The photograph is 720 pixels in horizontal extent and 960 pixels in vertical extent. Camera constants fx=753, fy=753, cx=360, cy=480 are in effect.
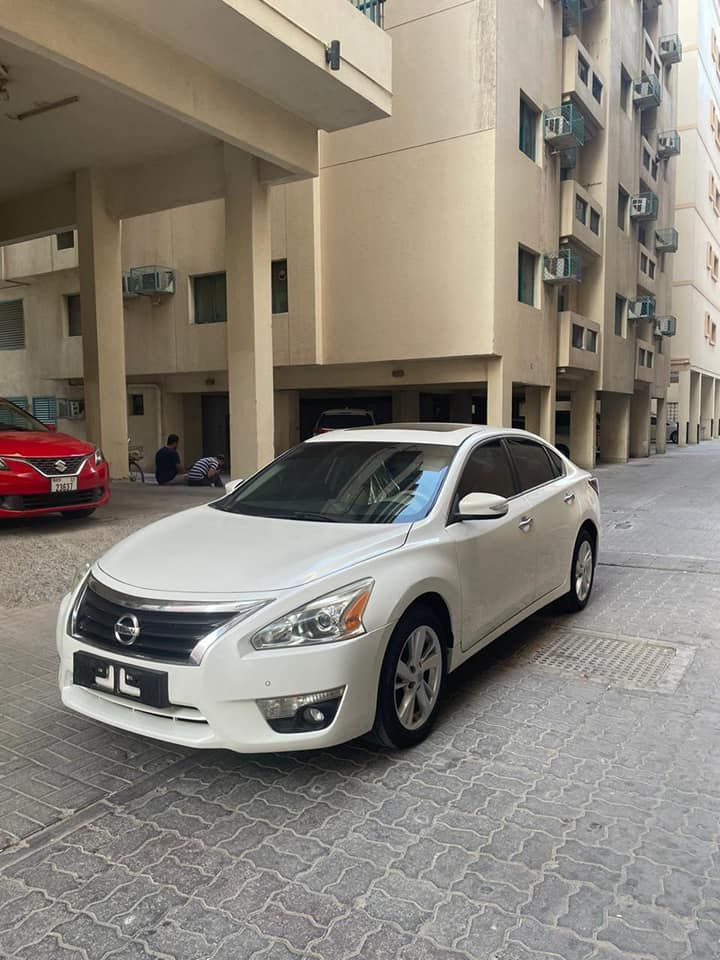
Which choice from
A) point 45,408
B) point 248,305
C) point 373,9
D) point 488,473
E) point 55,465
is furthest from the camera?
point 45,408

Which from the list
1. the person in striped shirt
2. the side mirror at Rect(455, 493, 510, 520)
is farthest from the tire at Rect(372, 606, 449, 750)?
the person in striped shirt

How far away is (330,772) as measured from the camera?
11.4ft

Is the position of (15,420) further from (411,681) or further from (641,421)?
(641,421)

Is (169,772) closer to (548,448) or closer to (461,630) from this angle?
(461,630)

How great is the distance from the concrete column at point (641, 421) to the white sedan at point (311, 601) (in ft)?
87.1

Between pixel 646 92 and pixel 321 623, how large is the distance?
92.2ft

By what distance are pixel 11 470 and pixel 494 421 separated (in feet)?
35.1

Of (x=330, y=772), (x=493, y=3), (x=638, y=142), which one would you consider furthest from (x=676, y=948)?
(x=638, y=142)

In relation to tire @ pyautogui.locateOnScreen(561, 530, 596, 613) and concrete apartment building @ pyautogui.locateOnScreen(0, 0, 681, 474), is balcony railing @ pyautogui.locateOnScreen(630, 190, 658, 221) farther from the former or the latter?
tire @ pyautogui.locateOnScreen(561, 530, 596, 613)

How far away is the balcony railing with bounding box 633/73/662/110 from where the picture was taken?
83.8ft

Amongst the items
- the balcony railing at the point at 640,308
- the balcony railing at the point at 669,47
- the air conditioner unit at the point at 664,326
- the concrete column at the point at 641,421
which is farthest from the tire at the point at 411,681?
the balcony railing at the point at 669,47

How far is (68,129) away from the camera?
40.6 ft

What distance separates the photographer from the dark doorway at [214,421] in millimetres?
23031

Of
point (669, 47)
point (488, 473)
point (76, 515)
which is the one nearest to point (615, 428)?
point (669, 47)
